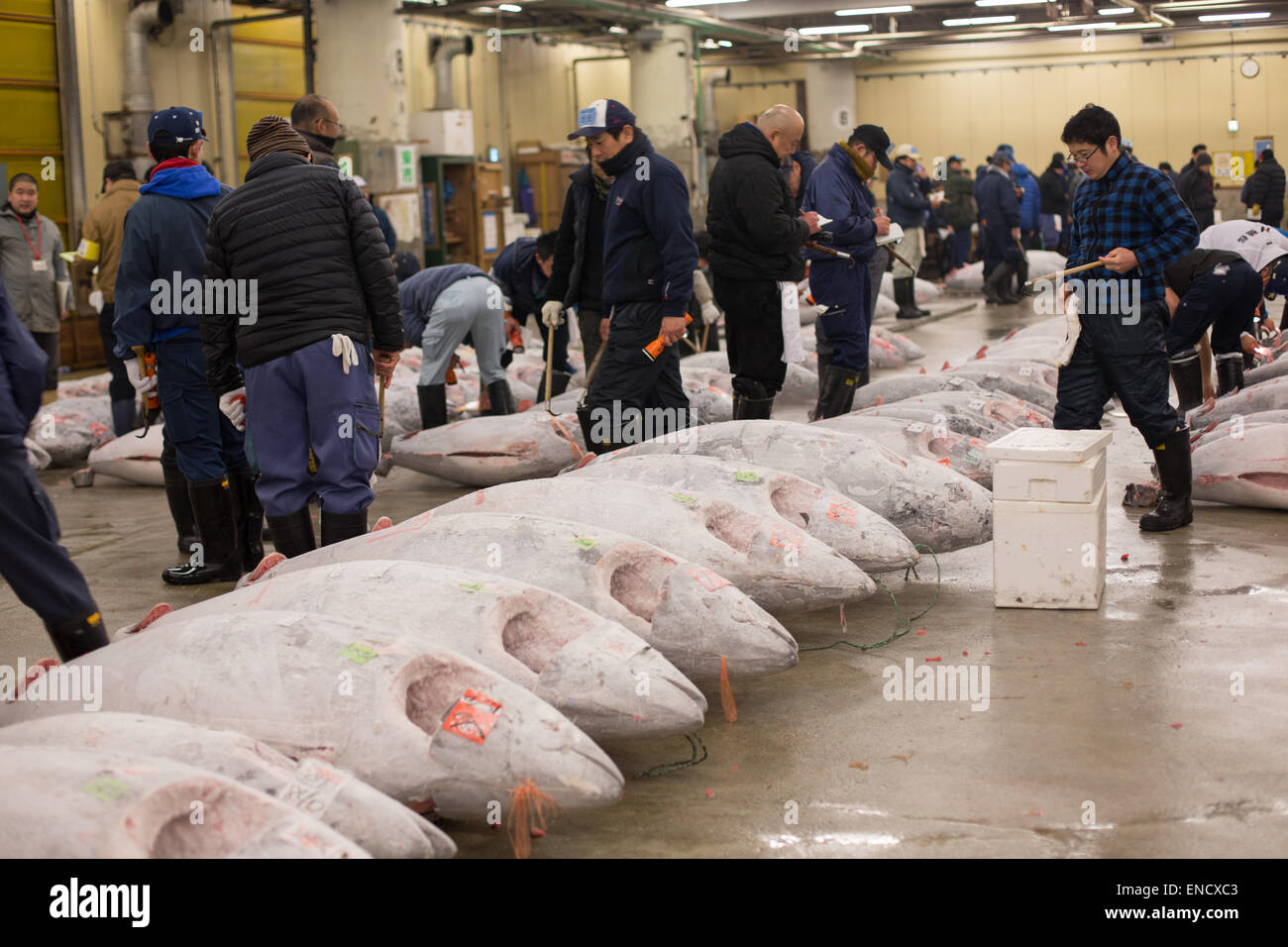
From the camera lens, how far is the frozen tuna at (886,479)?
5289 mm

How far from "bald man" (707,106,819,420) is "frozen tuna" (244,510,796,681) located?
2936 millimetres

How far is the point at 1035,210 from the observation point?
2012 centimetres

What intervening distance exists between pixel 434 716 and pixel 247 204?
2.48 meters

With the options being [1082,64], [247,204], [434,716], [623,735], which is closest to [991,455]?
[623,735]

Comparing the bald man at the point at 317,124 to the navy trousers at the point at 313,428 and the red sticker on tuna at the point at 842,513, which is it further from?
the red sticker on tuna at the point at 842,513

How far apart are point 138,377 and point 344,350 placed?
4.76 ft

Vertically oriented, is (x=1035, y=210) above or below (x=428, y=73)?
below

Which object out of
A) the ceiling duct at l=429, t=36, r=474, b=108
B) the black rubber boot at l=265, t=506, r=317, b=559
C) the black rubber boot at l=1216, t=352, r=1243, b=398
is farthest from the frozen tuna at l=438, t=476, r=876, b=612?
the ceiling duct at l=429, t=36, r=474, b=108

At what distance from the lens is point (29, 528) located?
12.4 ft

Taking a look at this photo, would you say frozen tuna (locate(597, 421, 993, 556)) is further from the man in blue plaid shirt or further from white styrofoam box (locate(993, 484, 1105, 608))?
the man in blue plaid shirt

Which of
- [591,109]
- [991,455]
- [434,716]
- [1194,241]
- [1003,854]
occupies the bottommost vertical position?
[1003,854]

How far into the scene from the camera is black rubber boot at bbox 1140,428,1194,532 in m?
5.88

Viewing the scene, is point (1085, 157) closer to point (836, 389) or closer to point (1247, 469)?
point (1247, 469)
